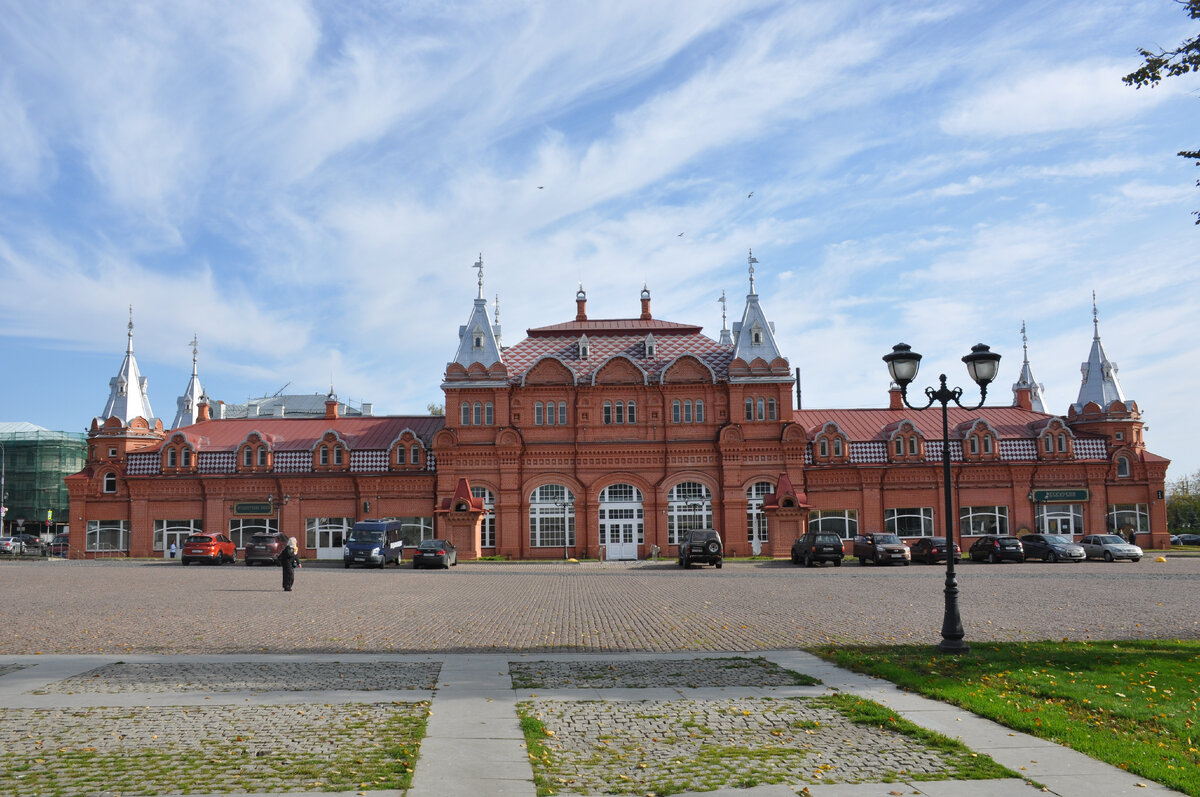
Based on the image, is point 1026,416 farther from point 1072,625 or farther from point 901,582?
point 1072,625

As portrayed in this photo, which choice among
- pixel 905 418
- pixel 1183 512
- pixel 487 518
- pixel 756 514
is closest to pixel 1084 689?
pixel 756 514

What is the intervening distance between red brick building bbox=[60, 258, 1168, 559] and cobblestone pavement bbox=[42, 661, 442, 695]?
132 feet

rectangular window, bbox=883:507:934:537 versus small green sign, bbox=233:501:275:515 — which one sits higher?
small green sign, bbox=233:501:275:515

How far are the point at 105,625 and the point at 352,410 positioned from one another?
267 feet

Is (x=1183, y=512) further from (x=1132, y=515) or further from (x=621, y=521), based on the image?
(x=621, y=521)

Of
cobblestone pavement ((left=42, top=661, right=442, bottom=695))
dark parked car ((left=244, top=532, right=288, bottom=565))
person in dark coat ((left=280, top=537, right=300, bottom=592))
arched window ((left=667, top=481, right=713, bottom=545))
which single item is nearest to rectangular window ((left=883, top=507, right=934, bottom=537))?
arched window ((left=667, top=481, right=713, bottom=545))

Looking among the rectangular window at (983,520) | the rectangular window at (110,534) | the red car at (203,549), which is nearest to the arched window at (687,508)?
the rectangular window at (983,520)

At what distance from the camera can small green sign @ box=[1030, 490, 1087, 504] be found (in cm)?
5678

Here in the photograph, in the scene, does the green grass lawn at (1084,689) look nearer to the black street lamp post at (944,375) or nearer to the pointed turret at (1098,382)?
the black street lamp post at (944,375)

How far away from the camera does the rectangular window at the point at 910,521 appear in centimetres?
A: 5678

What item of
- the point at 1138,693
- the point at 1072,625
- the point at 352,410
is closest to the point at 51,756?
the point at 1138,693

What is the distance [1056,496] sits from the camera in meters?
56.8

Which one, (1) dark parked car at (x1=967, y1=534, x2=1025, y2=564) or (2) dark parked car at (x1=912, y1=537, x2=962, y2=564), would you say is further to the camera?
(2) dark parked car at (x1=912, y1=537, x2=962, y2=564)

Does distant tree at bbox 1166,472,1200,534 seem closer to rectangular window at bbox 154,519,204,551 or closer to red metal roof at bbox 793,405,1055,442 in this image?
red metal roof at bbox 793,405,1055,442
